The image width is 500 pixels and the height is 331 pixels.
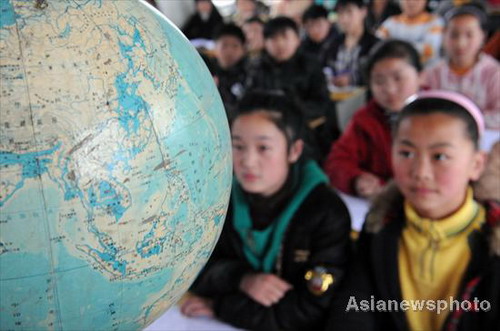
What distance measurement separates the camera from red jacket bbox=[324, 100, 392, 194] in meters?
1.89

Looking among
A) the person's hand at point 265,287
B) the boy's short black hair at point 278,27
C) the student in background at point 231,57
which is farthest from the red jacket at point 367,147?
the student in background at point 231,57

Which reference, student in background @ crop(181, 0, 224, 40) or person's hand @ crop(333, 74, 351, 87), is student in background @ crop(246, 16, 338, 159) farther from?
student in background @ crop(181, 0, 224, 40)

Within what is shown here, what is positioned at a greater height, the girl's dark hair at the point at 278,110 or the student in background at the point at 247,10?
the student in background at the point at 247,10

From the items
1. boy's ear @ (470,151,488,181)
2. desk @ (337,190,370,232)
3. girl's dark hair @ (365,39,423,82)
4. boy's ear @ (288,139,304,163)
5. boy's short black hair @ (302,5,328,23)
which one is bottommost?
desk @ (337,190,370,232)

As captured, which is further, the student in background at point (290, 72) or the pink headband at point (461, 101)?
the student in background at point (290, 72)

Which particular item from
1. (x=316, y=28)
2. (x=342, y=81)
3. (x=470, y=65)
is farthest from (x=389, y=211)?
(x=316, y=28)

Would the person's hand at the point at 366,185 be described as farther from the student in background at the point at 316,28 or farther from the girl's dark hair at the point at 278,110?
the student in background at the point at 316,28

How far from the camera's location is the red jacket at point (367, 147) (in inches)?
74.4

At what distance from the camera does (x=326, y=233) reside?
117cm

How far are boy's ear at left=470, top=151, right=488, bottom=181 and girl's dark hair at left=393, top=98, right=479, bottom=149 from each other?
23 mm

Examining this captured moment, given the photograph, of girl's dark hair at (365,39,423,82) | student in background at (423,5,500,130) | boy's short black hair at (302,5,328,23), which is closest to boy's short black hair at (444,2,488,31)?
student in background at (423,5,500,130)

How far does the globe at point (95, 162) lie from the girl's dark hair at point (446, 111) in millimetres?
774

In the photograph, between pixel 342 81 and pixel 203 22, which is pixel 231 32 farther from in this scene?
pixel 203 22

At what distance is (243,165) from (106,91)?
0.81 m
